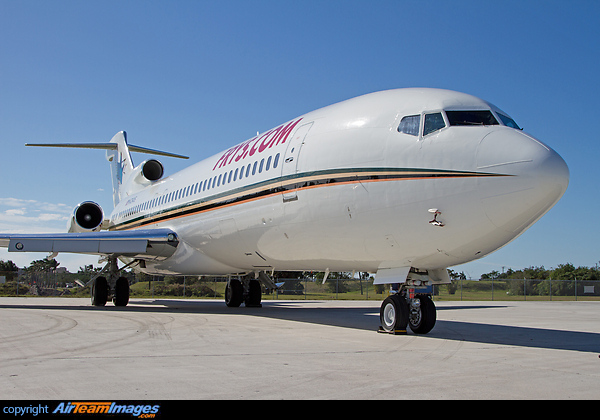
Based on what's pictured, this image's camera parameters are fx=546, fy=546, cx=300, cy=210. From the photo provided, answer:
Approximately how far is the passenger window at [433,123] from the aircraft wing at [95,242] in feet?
33.7

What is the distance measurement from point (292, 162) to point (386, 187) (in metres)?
2.78

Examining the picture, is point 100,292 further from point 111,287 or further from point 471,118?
point 471,118

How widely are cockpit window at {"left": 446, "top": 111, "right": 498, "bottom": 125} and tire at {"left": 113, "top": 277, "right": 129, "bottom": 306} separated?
14624mm

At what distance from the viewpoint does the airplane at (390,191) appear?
27.6 ft

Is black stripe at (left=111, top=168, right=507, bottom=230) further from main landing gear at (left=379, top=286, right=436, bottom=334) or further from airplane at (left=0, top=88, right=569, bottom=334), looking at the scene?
main landing gear at (left=379, top=286, right=436, bottom=334)

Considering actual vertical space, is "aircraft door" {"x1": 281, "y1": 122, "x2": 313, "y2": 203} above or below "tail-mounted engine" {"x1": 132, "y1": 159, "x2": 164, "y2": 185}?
below

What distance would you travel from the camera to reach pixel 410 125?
31.5 feet

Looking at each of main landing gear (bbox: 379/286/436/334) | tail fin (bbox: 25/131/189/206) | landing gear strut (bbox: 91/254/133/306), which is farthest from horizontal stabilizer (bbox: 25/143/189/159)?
main landing gear (bbox: 379/286/436/334)

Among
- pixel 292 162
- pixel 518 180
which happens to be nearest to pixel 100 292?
pixel 292 162

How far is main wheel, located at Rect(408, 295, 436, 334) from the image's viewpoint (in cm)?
1023

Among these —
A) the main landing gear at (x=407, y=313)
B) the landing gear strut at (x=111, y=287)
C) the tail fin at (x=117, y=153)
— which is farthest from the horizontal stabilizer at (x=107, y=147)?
the main landing gear at (x=407, y=313)

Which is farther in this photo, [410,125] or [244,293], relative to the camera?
[244,293]

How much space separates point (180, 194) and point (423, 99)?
10.3m

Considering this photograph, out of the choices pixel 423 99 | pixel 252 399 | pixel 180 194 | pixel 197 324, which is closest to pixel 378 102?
pixel 423 99
